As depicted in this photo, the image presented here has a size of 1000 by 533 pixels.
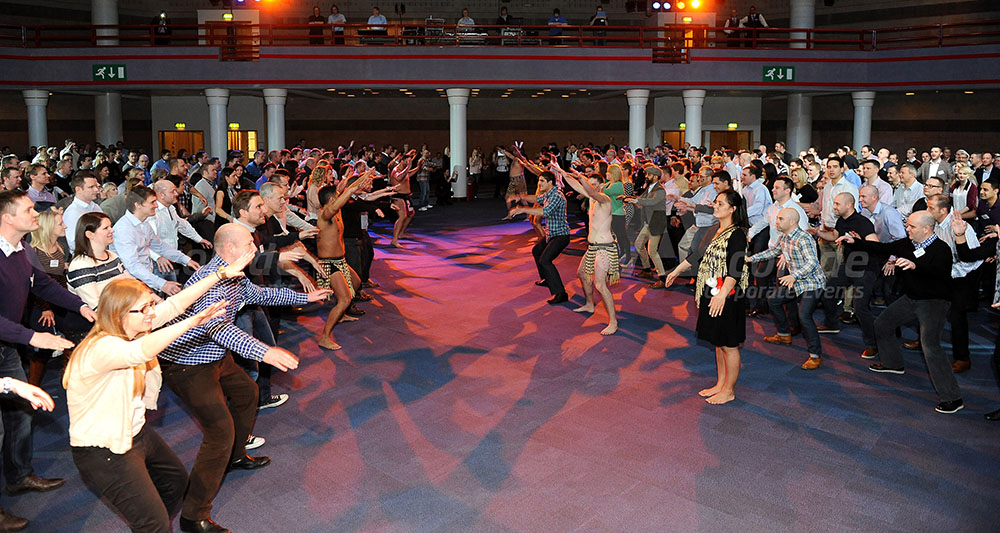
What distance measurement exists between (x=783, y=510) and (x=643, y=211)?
25.3ft

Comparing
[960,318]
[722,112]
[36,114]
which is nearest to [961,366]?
[960,318]

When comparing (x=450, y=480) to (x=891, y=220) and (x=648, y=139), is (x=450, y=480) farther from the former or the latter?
(x=648, y=139)

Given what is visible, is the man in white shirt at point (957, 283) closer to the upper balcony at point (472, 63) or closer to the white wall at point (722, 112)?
the upper balcony at point (472, 63)

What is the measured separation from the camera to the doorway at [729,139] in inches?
1106

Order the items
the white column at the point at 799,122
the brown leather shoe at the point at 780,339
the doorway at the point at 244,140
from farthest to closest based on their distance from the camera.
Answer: the doorway at the point at 244,140, the white column at the point at 799,122, the brown leather shoe at the point at 780,339

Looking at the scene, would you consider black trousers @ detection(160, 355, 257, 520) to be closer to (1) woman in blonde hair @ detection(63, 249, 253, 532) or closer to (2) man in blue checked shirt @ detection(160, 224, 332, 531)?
(2) man in blue checked shirt @ detection(160, 224, 332, 531)

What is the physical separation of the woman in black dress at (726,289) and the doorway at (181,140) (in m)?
24.5

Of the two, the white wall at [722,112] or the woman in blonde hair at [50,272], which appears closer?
the woman in blonde hair at [50,272]

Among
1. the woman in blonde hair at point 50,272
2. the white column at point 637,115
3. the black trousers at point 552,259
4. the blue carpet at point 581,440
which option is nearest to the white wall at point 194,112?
the white column at point 637,115

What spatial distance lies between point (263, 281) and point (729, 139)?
23.0m

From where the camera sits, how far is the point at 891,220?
829cm

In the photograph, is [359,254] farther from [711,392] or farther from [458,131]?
[458,131]

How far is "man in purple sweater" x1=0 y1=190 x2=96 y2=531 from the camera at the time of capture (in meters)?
4.64

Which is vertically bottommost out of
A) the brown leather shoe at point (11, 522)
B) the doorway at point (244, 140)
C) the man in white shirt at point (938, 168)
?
the brown leather shoe at point (11, 522)
